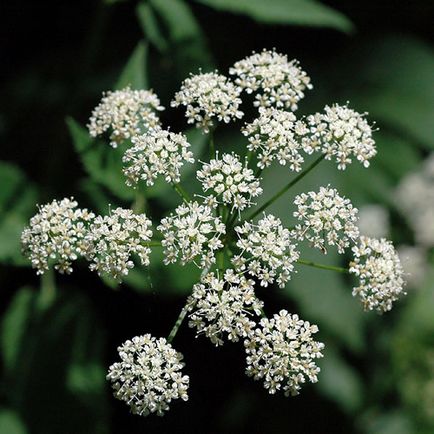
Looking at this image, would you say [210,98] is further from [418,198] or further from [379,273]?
[418,198]

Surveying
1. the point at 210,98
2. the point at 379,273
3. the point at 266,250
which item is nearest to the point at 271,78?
the point at 210,98

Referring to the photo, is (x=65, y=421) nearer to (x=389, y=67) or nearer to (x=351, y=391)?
(x=351, y=391)

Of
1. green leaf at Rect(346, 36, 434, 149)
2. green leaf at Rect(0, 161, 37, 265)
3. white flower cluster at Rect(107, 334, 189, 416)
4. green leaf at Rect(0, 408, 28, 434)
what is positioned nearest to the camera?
white flower cluster at Rect(107, 334, 189, 416)

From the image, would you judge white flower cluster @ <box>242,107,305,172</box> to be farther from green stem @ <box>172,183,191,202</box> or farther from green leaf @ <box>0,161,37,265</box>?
green leaf @ <box>0,161,37,265</box>

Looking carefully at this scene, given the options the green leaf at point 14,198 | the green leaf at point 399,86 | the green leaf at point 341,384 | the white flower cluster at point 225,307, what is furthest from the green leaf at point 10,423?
the green leaf at point 399,86

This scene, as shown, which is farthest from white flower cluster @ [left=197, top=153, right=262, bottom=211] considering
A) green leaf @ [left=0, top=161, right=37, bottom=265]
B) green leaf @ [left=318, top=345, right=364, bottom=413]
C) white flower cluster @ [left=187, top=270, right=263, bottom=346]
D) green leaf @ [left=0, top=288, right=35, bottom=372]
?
green leaf @ [left=318, top=345, right=364, bottom=413]

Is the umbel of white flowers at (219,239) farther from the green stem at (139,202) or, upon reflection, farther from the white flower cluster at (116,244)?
the green stem at (139,202)
